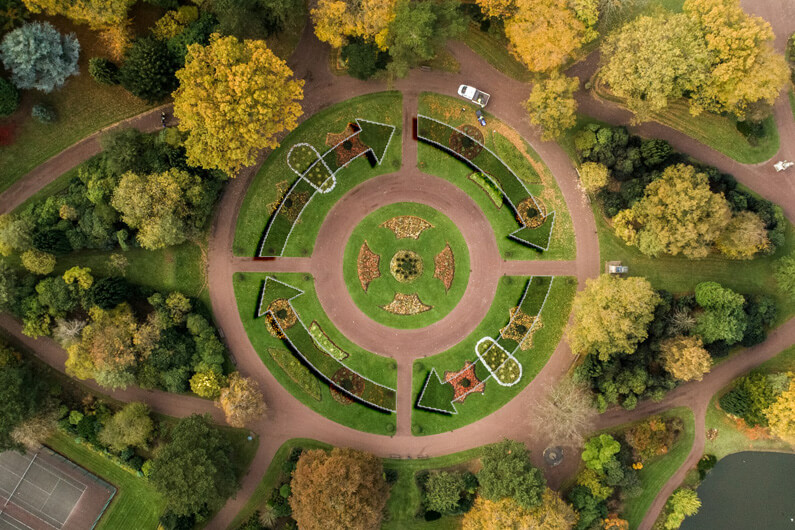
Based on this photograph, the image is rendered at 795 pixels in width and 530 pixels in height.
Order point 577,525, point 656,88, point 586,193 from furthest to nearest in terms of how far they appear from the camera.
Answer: point 586,193 < point 577,525 < point 656,88

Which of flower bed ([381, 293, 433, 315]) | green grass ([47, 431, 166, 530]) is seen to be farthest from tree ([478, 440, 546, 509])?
green grass ([47, 431, 166, 530])

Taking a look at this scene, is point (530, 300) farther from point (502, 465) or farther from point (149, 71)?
point (149, 71)

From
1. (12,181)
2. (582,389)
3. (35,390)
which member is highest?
(582,389)

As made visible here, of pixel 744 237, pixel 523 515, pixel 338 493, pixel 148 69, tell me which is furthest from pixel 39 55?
pixel 744 237

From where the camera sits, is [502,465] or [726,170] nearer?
[502,465]

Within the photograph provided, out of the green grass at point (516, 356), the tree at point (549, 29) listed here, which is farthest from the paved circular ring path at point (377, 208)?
the tree at point (549, 29)

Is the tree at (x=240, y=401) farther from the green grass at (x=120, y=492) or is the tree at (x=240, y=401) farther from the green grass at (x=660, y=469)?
the green grass at (x=660, y=469)

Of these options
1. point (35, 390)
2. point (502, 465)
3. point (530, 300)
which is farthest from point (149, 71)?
point (502, 465)
